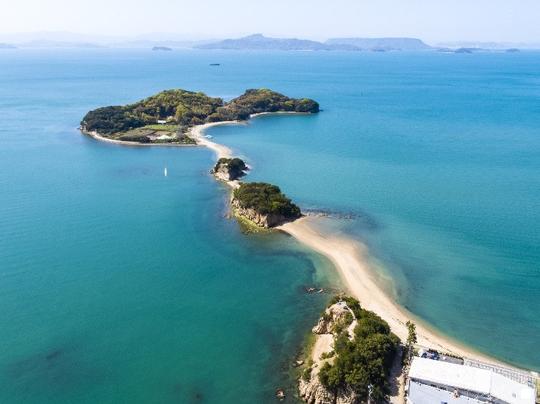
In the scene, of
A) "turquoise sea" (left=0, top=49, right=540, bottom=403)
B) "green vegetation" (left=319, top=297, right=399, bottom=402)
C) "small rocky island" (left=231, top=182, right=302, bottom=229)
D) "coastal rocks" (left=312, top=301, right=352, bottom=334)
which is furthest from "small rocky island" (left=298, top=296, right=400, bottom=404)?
"small rocky island" (left=231, top=182, right=302, bottom=229)

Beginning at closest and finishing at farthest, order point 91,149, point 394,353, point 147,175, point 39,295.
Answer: point 394,353, point 39,295, point 147,175, point 91,149

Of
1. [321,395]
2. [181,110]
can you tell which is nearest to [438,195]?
[321,395]

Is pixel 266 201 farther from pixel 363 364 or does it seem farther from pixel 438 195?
pixel 363 364

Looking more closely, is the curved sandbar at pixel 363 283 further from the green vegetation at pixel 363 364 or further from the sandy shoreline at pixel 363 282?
the green vegetation at pixel 363 364

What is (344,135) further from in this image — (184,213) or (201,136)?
(184,213)

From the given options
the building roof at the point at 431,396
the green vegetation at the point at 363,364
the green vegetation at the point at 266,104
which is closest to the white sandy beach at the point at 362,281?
the green vegetation at the point at 363,364

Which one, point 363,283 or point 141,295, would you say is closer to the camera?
point 141,295

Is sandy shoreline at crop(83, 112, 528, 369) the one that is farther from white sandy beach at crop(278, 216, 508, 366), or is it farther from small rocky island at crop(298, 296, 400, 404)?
small rocky island at crop(298, 296, 400, 404)

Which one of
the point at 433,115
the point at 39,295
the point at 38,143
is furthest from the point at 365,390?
the point at 433,115
